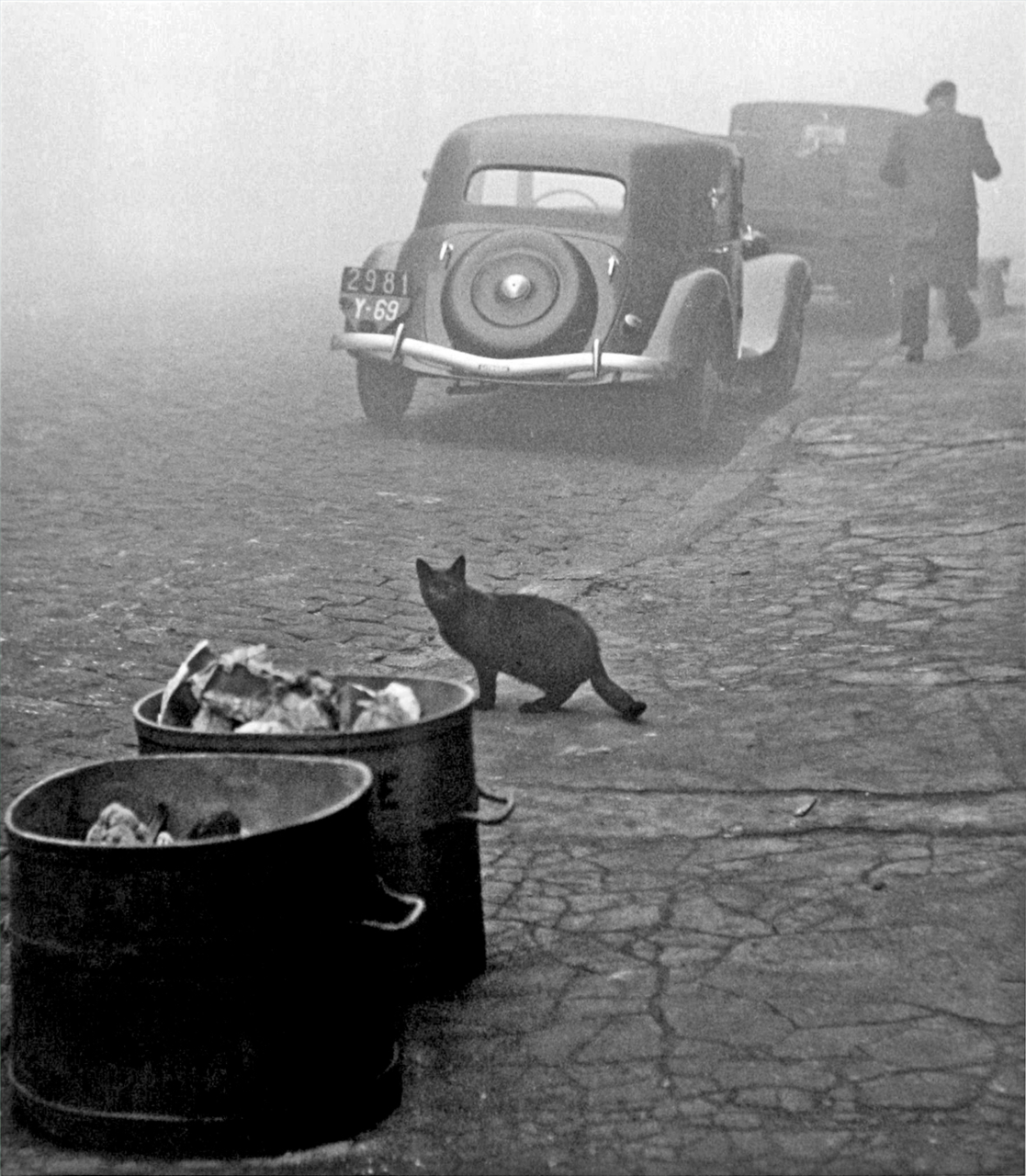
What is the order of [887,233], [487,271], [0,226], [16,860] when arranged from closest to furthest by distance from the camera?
1. [16,860]
2. [487,271]
3. [887,233]
4. [0,226]

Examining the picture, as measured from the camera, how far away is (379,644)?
6.31 meters

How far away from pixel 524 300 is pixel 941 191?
4.83 metres

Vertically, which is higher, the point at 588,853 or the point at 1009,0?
the point at 1009,0

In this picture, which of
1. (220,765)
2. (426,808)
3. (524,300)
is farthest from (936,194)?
(220,765)

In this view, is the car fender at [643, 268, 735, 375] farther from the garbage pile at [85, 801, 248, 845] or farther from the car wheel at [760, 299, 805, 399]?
the garbage pile at [85, 801, 248, 845]

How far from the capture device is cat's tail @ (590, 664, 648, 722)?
5.23 metres

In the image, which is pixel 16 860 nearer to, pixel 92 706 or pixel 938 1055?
pixel 938 1055

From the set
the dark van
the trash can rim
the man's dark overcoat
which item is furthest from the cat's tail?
the dark van

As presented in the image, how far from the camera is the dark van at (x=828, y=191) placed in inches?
656

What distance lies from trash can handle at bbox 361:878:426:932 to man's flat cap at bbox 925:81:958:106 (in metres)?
11.8

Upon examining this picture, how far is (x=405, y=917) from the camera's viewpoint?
10.3ft

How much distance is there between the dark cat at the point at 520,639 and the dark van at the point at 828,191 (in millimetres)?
12064

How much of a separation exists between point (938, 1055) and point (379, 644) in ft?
11.6

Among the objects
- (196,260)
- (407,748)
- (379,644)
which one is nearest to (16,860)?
(407,748)
